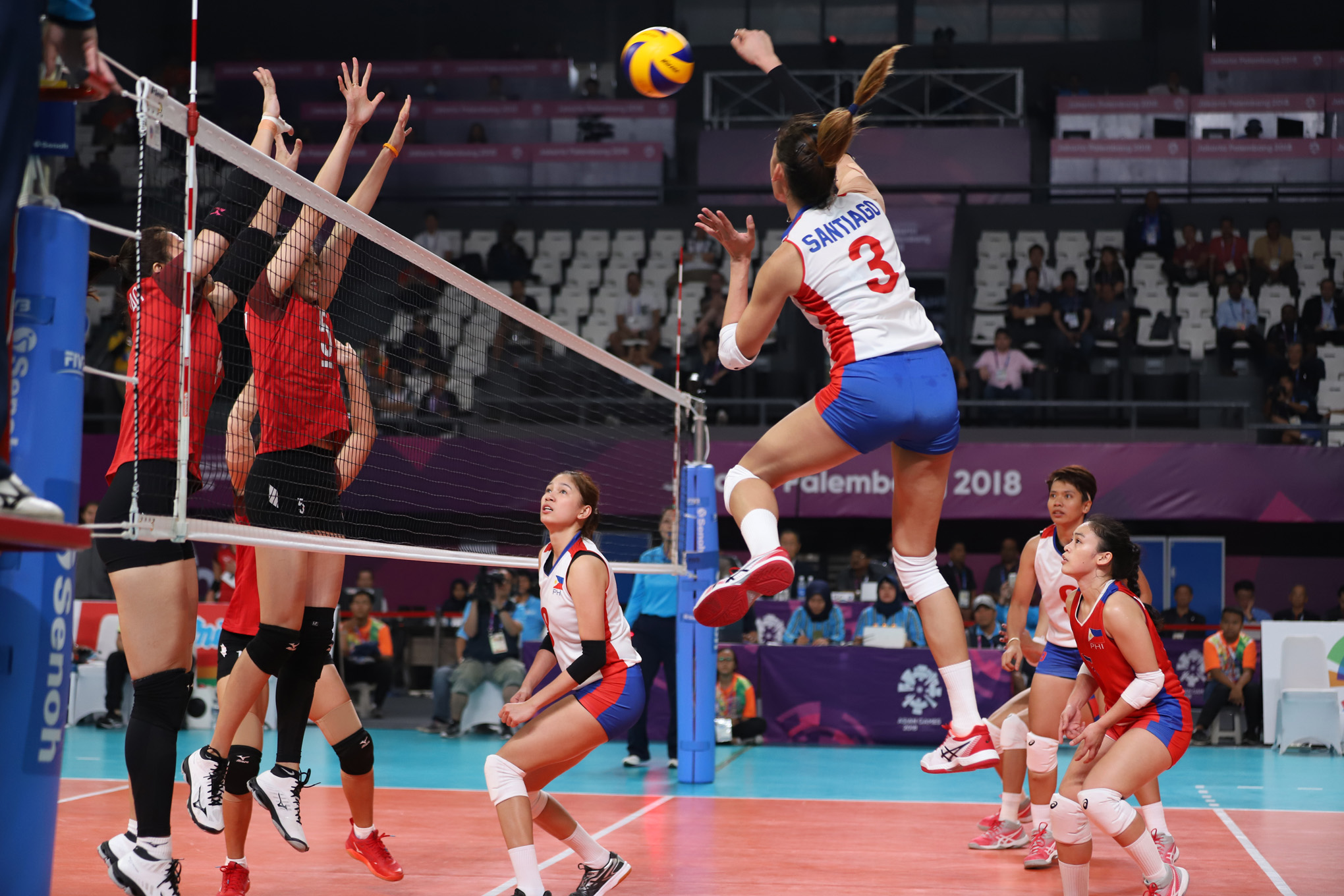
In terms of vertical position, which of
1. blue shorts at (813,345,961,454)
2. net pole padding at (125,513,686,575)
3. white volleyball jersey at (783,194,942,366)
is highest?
white volleyball jersey at (783,194,942,366)

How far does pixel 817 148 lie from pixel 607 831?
4.35m

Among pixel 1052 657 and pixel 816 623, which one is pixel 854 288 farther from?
pixel 816 623

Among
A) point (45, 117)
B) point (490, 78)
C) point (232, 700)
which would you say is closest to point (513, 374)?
point (490, 78)

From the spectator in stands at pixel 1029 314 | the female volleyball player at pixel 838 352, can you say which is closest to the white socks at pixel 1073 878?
the female volleyball player at pixel 838 352

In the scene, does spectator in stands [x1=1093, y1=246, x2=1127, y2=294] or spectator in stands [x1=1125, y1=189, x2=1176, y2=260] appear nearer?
spectator in stands [x1=1093, y1=246, x2=1127, y2=294]

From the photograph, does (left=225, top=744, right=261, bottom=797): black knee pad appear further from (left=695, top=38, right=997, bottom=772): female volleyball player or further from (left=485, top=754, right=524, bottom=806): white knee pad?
(left=695, top=38, right=997, bottom=772): female volleyball player

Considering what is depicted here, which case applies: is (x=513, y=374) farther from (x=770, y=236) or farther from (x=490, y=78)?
(x=490, y=78)

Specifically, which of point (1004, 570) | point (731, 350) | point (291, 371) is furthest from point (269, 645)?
point (1004, 570)

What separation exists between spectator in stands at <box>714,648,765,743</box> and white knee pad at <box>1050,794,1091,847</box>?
256 inches

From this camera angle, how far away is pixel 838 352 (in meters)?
4.02

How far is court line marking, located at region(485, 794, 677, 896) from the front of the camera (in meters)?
5.48

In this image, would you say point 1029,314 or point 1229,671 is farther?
point 1029,314

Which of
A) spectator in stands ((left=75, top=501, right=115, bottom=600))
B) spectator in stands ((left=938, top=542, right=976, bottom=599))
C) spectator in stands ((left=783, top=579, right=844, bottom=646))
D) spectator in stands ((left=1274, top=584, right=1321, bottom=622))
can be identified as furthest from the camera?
spectator in stands ((left=75, top=501, right=115, bottom=600))

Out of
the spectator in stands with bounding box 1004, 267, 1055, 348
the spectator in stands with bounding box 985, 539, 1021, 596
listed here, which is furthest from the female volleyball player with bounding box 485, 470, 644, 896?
the spectator in stands with bounding box 1004, 267, 1055, 348
